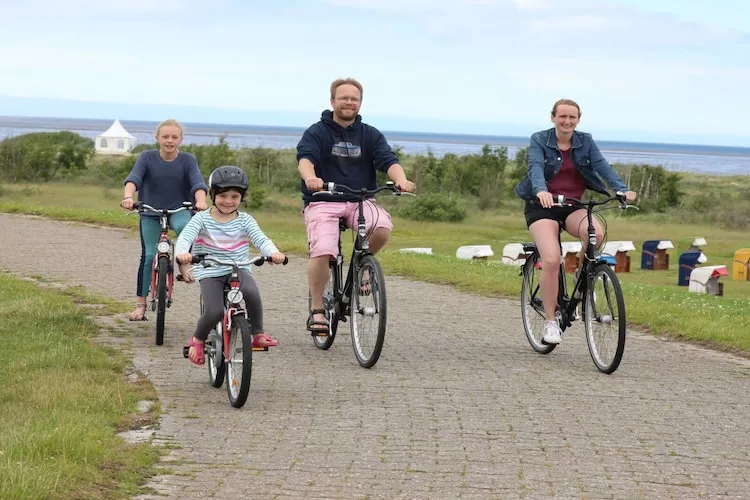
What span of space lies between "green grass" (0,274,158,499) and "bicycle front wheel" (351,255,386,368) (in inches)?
63.6

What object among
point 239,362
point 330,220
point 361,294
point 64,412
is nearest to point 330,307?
point 361,294

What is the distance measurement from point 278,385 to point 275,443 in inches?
64.0

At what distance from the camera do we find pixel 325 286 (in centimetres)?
926

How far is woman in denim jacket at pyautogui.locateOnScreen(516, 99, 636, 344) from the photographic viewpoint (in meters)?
8.77

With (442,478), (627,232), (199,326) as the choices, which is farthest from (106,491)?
(627,232)

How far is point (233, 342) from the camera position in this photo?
7195 mm

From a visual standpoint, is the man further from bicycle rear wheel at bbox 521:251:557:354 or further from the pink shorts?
bicycle rear wheel at bbox 521:251:557:354

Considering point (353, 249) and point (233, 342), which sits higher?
point (353, 249)

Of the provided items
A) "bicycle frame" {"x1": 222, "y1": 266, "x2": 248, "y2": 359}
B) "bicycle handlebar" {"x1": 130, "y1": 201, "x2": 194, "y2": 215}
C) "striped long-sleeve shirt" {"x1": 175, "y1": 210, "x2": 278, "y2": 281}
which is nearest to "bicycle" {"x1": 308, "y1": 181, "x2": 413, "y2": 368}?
"striped long-sleeve shirt" {"x1": 175, "y1": 210, "x2": 278, "y2": 281}

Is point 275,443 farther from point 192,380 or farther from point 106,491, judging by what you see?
point 192,380

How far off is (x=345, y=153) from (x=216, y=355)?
80.2 inches

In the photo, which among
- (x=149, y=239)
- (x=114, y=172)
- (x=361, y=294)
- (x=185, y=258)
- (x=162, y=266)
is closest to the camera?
(x=185, y=258)

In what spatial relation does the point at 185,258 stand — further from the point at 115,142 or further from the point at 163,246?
the point at 115,142

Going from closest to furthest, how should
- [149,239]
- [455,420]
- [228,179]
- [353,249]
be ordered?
[455,420] → [228,179] → [353,249] → [149,239]
